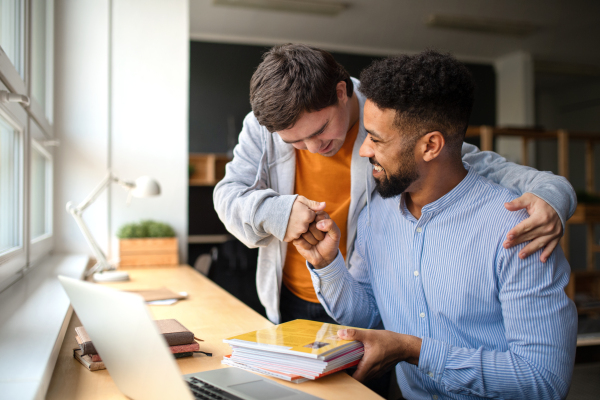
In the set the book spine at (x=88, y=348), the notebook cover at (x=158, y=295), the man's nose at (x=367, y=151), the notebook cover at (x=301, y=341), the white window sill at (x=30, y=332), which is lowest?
the notebook cover at (x=158, y=295)

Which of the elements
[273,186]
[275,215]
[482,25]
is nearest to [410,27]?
[482,25]

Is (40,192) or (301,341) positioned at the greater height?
(40,192)

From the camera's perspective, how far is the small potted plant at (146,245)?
2896mm

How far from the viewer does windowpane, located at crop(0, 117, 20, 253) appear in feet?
6.26

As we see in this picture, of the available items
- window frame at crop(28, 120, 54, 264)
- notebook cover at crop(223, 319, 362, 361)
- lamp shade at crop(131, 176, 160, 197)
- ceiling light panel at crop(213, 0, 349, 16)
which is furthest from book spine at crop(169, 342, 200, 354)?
ceiling light panel at crop(213, 0, 349, 16)

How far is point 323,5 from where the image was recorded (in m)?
5.93

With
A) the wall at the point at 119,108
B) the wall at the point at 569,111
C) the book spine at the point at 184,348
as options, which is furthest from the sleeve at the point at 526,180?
the wall at the point at 569,111

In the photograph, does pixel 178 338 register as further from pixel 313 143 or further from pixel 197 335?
pixel 313 143

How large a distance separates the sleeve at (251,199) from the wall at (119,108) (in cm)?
156

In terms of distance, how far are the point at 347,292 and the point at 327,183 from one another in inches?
17.6

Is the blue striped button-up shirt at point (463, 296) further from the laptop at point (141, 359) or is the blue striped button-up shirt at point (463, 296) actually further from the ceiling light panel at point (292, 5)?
the ceiling light panel at point (292, 5)

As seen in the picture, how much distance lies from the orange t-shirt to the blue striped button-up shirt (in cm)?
14

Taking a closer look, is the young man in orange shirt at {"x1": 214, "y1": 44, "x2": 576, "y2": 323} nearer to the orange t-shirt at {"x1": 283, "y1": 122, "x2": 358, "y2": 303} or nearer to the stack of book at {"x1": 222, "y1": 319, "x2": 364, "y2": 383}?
the orange t-shirt at {"x1": 283, "y1": 122, "x2": 358, "y2": 303}

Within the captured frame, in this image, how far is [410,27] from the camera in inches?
268
